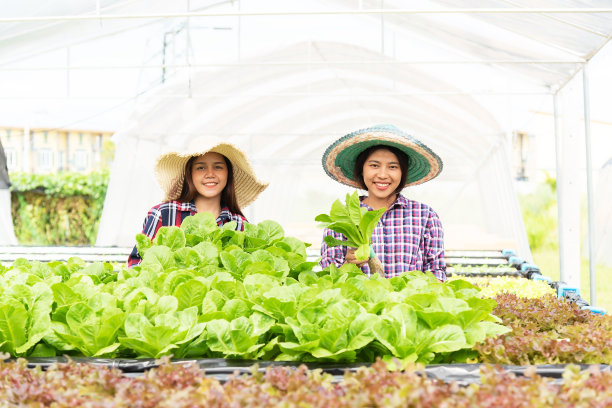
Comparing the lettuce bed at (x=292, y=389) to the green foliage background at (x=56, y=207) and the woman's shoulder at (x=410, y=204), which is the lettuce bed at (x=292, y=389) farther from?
the green foliage background at (x=56, y=207)

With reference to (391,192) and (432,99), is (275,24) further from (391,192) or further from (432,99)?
(391,192)

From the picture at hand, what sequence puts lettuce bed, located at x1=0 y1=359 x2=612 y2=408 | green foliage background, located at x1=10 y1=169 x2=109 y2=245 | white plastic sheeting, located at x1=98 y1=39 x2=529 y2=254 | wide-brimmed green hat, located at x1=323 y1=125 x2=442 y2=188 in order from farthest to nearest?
1. green foliage background, located at x1=10 y1=169 x2=109 y2=245
2. white plastic sheeting, located at x1=98 y1=39 x2=529 y2=254
3. wide-brimmed green hat, located at x1=323 y1=125 x2=442 y2=188
4. lettuce bed, located at x1=0 y1=359 x2=612 y2=408

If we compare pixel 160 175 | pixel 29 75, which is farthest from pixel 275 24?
pixel 29 75

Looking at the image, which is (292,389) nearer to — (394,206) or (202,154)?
(394,206)

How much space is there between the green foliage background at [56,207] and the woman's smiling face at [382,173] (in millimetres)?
14174

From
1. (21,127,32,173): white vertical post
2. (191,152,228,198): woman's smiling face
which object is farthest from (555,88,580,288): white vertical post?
(21,127,32,173): white vertical post

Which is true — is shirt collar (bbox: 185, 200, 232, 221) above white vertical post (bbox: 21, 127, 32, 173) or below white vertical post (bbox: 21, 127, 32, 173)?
below

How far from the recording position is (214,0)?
344 inches

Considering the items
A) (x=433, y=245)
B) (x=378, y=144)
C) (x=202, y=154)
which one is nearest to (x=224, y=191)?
(x=202, y=154)

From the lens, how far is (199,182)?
10.4 feet

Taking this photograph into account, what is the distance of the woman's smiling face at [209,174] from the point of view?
3145 mm

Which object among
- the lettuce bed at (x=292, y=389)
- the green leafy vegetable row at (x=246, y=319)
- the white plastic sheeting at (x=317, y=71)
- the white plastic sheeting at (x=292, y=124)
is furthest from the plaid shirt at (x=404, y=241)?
the white plastic sheeting at (x=292, y=124)

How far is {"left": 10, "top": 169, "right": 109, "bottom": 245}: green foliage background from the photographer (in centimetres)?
1579

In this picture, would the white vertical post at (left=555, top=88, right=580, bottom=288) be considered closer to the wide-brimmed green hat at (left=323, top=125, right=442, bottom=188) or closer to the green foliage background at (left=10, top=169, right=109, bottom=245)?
the wide-brimmed green hat at (left=323, top=125, right=442, bottom=188)
